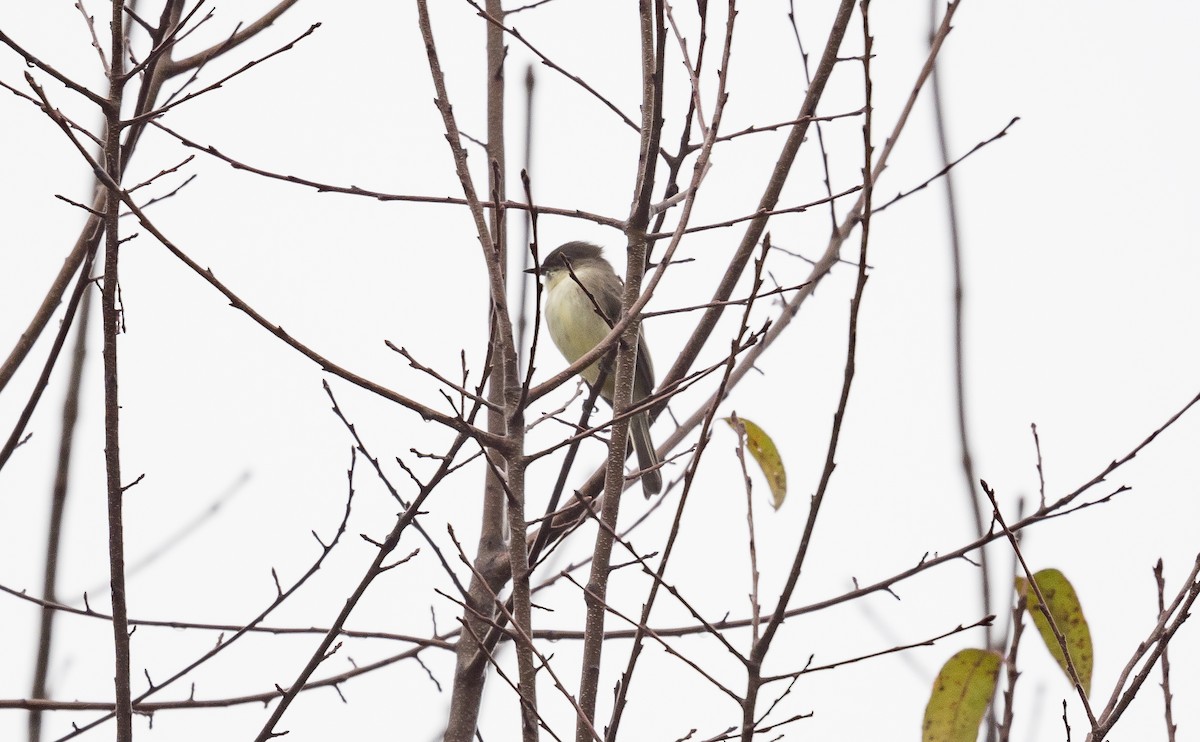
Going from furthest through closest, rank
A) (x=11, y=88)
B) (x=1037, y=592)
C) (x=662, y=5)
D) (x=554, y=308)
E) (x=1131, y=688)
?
(x=554, y=308), (x=11, y=88), (x=662, y=5), (x=1037, y=592), (x=1131, y=688)

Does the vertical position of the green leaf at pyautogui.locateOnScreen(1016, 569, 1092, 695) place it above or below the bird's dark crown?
below

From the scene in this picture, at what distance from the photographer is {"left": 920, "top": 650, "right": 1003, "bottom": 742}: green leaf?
2773 mm

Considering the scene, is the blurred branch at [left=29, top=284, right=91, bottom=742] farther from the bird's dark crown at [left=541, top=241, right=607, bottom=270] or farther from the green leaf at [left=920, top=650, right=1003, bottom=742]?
the bird's dark crown at [left=541, top=241, right=607, bottom=270]

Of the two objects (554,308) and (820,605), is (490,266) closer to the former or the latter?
(820,605)

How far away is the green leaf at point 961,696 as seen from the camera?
277cm

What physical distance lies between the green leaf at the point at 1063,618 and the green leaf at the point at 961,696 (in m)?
0.12

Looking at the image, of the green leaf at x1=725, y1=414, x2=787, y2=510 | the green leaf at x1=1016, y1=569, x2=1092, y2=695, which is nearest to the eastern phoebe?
the green leaf at x1=725, y1=414, x2=787, y2=510

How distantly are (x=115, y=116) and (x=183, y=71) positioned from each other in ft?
3.33

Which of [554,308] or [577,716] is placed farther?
[554,308]

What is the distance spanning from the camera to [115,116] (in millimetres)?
2537

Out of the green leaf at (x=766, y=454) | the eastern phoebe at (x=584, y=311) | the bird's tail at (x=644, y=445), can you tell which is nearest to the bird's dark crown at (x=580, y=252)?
the eastern phoebe at (x=584, y=311)

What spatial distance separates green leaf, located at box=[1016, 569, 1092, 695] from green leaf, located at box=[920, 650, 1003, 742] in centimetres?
12

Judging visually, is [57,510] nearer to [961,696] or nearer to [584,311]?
[961,696]

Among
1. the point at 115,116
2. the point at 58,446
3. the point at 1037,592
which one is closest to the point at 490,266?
the point at 115,116
